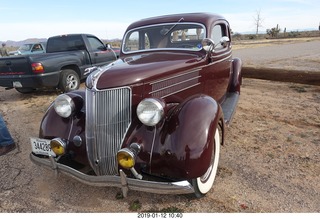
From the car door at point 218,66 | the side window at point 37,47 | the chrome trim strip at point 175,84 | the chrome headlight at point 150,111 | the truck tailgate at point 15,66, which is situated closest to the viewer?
the chrome headlight at point 150,111

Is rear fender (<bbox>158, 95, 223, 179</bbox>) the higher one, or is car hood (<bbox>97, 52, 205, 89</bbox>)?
car hood (<bbox>97, 52, 205, 89</bbox>)

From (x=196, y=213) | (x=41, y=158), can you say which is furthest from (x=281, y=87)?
(x=41, y=158)

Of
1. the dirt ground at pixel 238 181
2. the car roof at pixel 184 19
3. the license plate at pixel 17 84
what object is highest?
the car roof at pixel 184 19

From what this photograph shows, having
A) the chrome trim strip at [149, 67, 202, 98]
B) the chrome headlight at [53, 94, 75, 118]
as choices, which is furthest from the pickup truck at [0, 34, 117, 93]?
the chrome headlight at [53, 94, 75, 118]

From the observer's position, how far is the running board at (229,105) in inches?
159

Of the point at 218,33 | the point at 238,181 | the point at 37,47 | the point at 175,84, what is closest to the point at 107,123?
the point at 175,84

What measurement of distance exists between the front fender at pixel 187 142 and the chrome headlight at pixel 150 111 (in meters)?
0.13

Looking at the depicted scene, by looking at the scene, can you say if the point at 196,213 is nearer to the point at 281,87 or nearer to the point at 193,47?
the point at 193,47

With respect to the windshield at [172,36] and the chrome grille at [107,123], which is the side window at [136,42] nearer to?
the windshield at [172,36]

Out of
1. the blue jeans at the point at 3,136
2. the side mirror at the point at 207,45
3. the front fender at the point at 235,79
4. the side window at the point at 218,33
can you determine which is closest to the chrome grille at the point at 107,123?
the side mirror at the point at 207,45

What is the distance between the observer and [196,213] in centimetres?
261

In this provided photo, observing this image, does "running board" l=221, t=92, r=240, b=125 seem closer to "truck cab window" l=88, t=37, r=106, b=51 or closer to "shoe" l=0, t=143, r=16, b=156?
"shoe" l=0, t=143, r=16, b=156

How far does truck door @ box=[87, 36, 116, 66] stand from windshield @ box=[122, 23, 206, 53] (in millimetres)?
4753

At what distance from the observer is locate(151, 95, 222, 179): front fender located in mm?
2426
